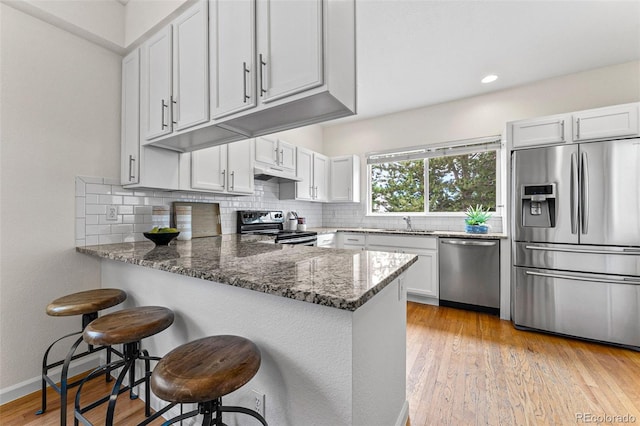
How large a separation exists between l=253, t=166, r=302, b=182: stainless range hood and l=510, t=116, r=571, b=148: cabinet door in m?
2.54

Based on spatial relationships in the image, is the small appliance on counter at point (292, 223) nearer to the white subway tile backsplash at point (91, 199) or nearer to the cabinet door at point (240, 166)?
the cabinet door at point (240, 166)

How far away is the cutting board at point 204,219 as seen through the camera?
8.54 ft

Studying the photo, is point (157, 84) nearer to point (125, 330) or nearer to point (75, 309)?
point (75, 309)

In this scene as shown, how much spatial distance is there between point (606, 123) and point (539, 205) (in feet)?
2.92

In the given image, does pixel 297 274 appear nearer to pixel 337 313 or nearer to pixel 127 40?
pixel 337 313

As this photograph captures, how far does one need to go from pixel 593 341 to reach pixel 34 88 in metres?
4.91

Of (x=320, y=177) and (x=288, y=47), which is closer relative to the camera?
(x=288, y=47)

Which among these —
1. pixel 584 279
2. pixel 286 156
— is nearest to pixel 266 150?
pixel 286 156

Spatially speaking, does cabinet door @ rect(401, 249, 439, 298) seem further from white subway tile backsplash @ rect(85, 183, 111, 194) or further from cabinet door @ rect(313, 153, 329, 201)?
white subway tile backsplash @ rect(85, 183, 111, 194)

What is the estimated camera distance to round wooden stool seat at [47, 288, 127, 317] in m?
1.44

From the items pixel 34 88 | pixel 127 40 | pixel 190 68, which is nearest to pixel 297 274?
pixel 190 68

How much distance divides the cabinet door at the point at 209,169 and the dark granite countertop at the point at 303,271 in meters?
0.91

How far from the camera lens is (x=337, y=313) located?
89 centimetres

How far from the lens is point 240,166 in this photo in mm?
2695
